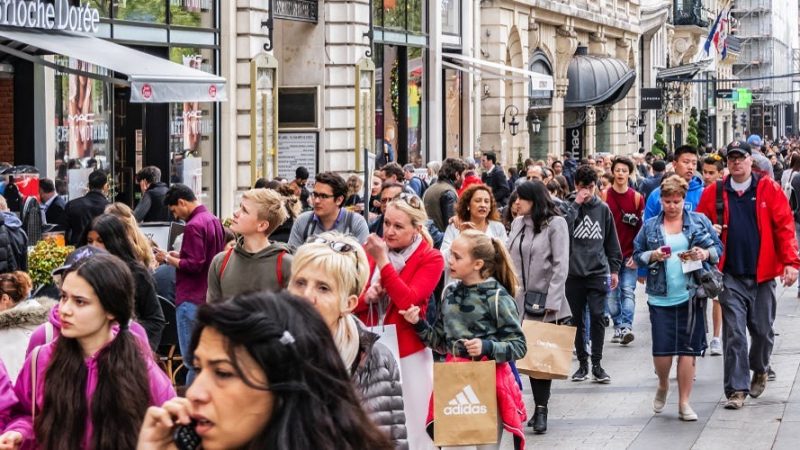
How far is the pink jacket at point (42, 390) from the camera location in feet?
16.5

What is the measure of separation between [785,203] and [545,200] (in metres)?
1.76

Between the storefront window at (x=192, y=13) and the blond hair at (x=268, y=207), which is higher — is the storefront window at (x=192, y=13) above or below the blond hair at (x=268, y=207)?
above

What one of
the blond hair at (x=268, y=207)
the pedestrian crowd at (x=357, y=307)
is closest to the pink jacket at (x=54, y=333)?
the pedestrian crowd at (x=357, y=307)

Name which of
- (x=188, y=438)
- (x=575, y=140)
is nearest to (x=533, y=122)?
(x=575, y=140)

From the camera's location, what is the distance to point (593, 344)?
13.0 metres

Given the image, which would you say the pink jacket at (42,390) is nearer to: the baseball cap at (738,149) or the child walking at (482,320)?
the child walking at (482,320)

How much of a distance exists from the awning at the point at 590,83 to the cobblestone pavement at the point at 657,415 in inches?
1291

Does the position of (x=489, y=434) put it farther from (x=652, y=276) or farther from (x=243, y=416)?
(x=243, y=416)

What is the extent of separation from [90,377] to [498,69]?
32.1 metres

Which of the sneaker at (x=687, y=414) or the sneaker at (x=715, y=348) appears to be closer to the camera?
the sneaker at (x=687, y=414)

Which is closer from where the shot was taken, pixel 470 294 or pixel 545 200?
pixel 470 294

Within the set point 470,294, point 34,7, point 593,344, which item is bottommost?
point 593,344

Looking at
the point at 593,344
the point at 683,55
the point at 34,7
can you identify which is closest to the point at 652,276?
the point at 593,344

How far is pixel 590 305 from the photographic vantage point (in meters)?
13.1
